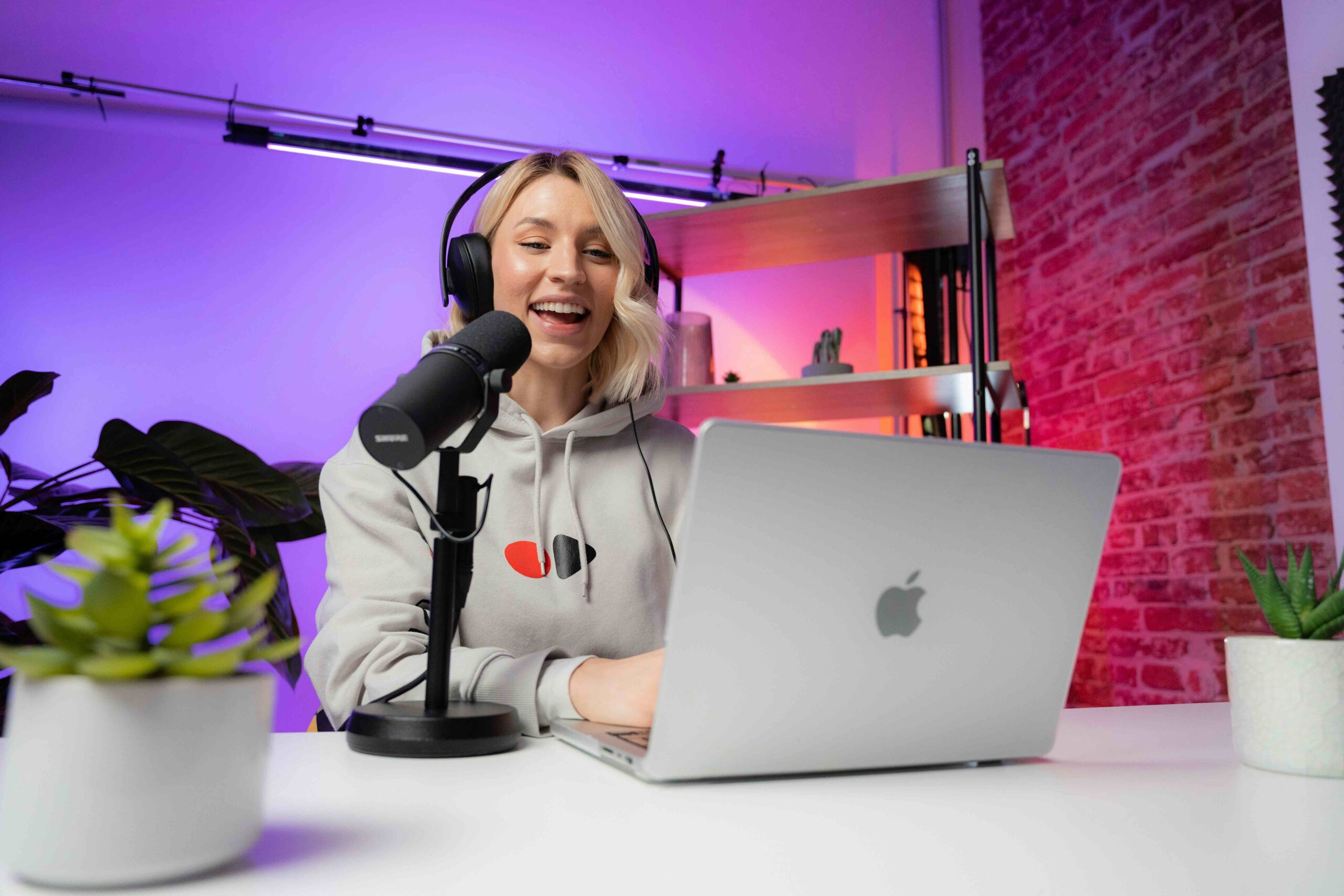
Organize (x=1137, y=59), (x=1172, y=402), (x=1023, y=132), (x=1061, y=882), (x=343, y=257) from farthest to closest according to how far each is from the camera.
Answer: (x=1023, y=132), (x=343, y=257), (x=1137, y=59), (x=1172, y=402), (x=1061, y=882)

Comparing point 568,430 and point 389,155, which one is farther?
point 389,155

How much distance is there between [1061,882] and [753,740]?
0.23 m

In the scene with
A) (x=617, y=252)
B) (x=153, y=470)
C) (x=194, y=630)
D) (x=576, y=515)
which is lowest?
(x=194, y=630)

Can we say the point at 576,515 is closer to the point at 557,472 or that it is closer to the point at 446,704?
the point at 557,472

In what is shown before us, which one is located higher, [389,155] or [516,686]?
[389,155]

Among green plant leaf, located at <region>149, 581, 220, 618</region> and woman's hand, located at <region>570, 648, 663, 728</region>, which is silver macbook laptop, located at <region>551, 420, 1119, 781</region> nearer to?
woman's hand, located at <region>570, 648, 663, 728</region>

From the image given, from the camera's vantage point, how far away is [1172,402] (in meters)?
2.83

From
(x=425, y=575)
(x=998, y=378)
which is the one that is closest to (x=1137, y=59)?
(x=998, y=378)

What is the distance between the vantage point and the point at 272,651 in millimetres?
404

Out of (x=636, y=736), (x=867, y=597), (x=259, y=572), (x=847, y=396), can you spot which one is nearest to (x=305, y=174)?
(x=259, y=572)

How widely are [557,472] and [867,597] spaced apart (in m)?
0.83

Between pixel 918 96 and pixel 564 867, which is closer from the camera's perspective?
pixel 564 867

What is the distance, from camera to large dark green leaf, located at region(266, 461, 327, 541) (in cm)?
235

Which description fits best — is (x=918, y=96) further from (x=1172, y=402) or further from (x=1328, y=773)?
(x=1328, y=773)
